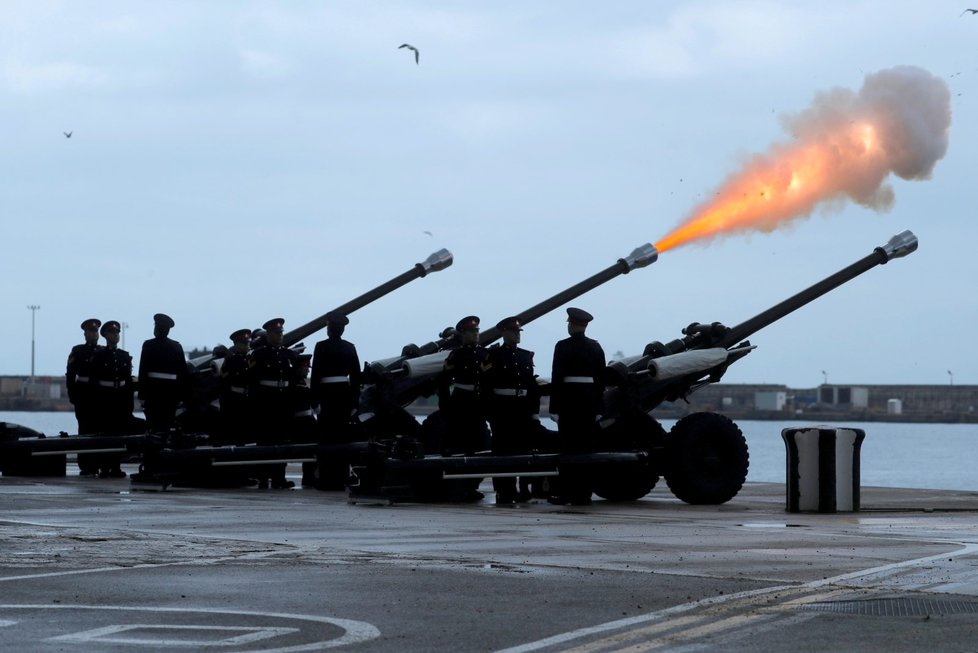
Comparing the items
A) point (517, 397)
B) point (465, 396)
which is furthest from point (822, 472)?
point (465, 396)

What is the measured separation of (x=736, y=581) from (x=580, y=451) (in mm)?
8374

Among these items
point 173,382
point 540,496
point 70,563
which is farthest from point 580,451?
point 70,563

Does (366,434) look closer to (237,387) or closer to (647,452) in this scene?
(237,387)

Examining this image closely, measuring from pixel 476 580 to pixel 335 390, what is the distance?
10577 mm

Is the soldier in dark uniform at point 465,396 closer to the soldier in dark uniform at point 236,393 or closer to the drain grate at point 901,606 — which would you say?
the soldier in dark uniform at point 236,393

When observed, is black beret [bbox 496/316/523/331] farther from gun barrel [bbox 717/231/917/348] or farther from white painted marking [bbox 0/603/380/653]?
white painted marking [bbox 0/603/380/653]

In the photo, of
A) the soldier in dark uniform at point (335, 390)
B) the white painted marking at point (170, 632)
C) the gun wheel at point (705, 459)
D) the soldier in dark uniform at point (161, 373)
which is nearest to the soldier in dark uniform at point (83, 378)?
the soldier in dark uniform at point (161, 373)

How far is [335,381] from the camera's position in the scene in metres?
20.7

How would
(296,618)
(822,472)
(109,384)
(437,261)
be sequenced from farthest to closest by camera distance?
(437,261) < (109,384) < (822,472) < (296,618)

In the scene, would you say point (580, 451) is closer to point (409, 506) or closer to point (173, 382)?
point (409, 506)

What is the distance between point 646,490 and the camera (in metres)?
19.8

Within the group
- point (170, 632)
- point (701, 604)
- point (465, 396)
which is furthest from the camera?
point (465, 396)

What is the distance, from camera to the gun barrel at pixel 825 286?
2062cm

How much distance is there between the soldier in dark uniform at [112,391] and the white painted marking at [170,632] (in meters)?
15.4
